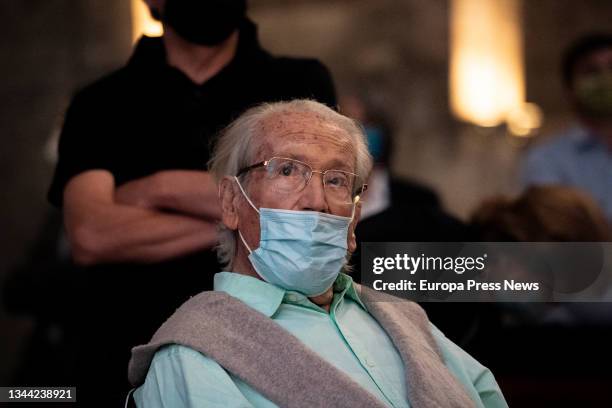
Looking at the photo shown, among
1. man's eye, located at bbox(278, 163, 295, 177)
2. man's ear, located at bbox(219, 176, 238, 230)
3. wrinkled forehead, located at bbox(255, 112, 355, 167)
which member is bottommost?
man's ear, located at bbox(219, 176, 238, 230)

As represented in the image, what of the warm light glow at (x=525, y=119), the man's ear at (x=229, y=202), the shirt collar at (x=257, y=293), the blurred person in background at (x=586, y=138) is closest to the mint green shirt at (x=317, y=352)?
the shirt collar at (x=257, y=293)

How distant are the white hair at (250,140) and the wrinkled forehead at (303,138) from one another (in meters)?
0.01

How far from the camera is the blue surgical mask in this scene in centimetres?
268

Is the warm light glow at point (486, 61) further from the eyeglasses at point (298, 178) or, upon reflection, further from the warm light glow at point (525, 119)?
the eyeglasses at point (298, 178)

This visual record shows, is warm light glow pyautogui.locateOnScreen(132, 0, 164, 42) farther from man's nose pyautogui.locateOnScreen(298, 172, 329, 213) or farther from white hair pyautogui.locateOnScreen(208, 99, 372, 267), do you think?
man's nose pyautogui.locateOnScreen(298, 172, 329, 213)

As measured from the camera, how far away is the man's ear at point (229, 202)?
2832mm

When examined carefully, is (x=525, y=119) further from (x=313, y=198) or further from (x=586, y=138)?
(x=313, y=198)

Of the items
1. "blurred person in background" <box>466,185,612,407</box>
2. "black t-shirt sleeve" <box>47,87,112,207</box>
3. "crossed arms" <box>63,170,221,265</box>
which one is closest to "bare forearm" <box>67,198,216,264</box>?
"crossed arms" <box>63,170,221,265</box>

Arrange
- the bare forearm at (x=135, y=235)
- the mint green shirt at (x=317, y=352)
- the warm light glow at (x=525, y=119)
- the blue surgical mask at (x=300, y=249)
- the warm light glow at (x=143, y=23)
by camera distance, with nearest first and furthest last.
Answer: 1. the mint green shirt at (x=317, y=352)
2. the blue surgical mask at (x=300, y=249)
3. the bare forearm at (x=135, y=235)
4. the warm light glow at (x=143, y=23)
5. the warm light glow at (x=525, y=119)

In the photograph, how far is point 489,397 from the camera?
2.91 meters

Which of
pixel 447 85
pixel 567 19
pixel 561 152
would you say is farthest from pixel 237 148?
pixel 567 19

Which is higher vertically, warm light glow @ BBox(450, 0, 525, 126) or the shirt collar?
warm light glow @ BBox(450, 0, 525, 126)

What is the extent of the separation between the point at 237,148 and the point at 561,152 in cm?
289

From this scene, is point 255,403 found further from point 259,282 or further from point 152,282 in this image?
point 152,282
